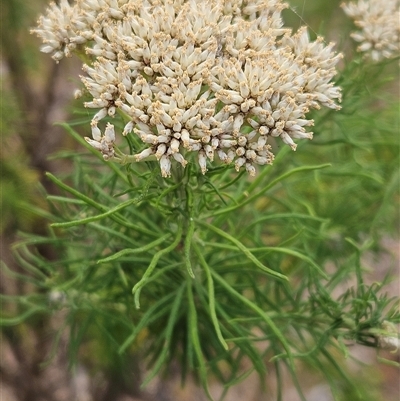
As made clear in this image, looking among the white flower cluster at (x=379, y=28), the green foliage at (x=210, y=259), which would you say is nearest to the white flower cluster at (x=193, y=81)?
the green foliage at (x=210, y=259)

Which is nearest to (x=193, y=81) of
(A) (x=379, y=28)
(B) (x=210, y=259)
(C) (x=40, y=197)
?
(B) (x=210, y=259)

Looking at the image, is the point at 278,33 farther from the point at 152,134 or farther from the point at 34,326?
the point at 34,326

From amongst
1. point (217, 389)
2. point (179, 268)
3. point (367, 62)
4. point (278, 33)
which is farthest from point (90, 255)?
point (217, 389)

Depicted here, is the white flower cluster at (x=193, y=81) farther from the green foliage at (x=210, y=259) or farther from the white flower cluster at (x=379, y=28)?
the white flower cluster at (x=379, y=28)

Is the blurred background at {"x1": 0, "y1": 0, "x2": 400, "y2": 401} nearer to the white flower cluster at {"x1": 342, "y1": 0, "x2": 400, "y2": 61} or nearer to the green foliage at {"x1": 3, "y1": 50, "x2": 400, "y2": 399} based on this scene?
the green foliage at {"x1": 3, "y1": 50, "x2": 400, "y2": 399}

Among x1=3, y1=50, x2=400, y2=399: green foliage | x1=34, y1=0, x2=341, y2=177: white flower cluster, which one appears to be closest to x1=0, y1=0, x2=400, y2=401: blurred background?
x1=3, y1=50, x2=400, y2=399: green foliage

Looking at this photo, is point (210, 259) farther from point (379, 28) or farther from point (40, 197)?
point (40, 197)
